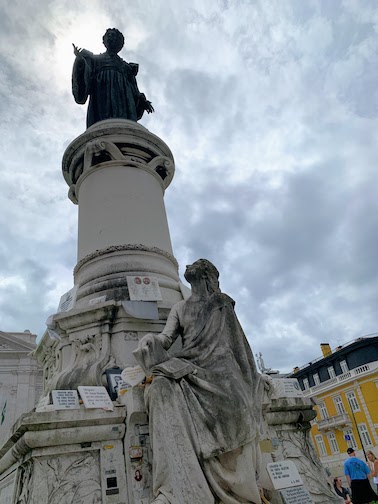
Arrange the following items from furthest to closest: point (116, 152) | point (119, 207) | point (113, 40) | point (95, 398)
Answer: point (113, 40) < point (116, 152) < point (119, 207) < point (95, 398)

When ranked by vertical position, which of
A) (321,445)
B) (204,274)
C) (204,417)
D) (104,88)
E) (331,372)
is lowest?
(204,417)

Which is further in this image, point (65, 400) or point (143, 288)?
point (143, 288)

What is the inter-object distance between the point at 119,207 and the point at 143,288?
1.89 m

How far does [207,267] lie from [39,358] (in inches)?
148

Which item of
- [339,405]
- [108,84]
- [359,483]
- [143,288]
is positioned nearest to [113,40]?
[108,84]

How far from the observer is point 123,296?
236 inches

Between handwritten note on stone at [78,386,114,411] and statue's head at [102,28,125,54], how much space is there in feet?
29.5

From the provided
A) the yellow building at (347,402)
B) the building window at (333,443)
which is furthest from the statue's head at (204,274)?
the building window at (333,443)

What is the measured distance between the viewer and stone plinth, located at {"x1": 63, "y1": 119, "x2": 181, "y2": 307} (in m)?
6.56

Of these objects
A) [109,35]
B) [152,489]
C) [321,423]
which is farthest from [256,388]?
[321,423]

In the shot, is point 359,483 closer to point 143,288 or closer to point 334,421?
point 143,288

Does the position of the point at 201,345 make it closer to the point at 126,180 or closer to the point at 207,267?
the point at 207,267

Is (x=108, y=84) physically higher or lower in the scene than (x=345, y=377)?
higher

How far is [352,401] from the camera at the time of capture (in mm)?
33031
